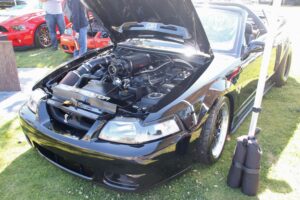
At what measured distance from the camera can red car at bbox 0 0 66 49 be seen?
7465 mm

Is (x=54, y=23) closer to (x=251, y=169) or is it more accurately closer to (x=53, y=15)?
(x=53, y=15)

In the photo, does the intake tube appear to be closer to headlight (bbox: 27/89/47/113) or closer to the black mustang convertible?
the black mustang convertible

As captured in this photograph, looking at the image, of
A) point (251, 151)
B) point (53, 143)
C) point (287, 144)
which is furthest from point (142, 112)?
point (287, 144)

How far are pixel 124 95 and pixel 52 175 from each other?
1004mm

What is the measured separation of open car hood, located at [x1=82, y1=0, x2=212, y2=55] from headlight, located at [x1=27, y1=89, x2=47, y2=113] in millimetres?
1075

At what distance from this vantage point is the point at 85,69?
10.3 feet

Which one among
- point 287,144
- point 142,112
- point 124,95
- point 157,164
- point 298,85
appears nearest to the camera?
point 157,164

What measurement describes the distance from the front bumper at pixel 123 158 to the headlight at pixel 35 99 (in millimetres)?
319

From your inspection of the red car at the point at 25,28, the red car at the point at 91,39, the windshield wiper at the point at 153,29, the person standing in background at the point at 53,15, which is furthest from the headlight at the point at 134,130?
the red car at the point at 25,28

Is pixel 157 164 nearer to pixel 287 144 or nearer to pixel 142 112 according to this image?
pixel 142 112

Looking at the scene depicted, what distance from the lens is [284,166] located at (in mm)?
2865

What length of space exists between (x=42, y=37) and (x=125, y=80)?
6.06 metres

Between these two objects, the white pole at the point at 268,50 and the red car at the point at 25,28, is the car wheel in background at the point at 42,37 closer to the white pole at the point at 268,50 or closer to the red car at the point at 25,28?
the red car at the point at 25,28

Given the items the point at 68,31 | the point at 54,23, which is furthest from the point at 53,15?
the point at 68,31
